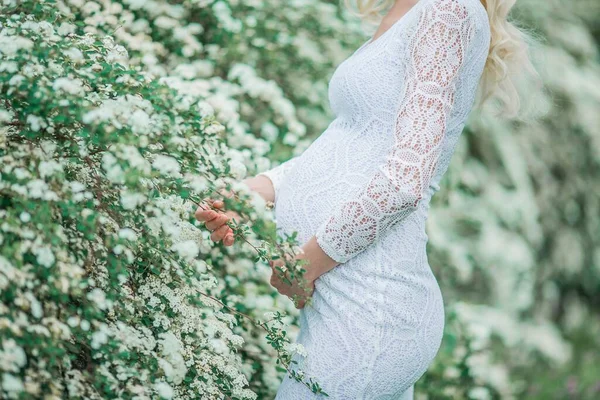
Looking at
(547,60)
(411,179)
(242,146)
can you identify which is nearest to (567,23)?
(547,60)

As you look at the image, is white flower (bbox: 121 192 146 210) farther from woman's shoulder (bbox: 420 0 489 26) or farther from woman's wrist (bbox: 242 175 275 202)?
woman's shoulder (bbox: 420 0 489 26)

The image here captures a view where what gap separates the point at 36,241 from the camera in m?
1.30

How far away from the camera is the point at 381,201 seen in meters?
1.54

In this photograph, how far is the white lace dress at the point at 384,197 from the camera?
5.04 ft

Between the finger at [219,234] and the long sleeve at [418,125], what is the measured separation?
30cm

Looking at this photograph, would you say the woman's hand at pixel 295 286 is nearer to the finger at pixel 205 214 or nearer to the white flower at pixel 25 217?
the finger at pixel 205 214

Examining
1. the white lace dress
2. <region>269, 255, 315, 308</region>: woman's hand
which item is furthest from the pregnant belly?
<region>269, 255, 315, 308</region>: woman's hand

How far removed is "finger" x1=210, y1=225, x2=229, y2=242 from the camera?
5.64 feet

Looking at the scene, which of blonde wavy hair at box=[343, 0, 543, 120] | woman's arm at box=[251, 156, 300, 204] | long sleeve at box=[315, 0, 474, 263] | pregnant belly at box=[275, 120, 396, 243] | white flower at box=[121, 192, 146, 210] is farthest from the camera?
woman's arm at box=[251, 156, 300, 204]

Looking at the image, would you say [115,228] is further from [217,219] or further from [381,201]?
[381,201]

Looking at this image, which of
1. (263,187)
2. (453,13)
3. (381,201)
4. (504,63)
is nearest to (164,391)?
(381,201)

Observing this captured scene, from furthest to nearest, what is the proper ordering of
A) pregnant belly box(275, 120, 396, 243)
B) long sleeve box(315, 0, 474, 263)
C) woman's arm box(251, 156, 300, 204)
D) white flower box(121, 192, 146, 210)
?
woman's arm box(251, 156, 300, 204), pregnant belly box(275, 120, 396, 243), long sleeve box(315, 0, 474, 263), white flower box(121, 192, 146, 210)

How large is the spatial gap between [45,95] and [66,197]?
20 cm

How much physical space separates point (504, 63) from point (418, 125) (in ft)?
1.73
